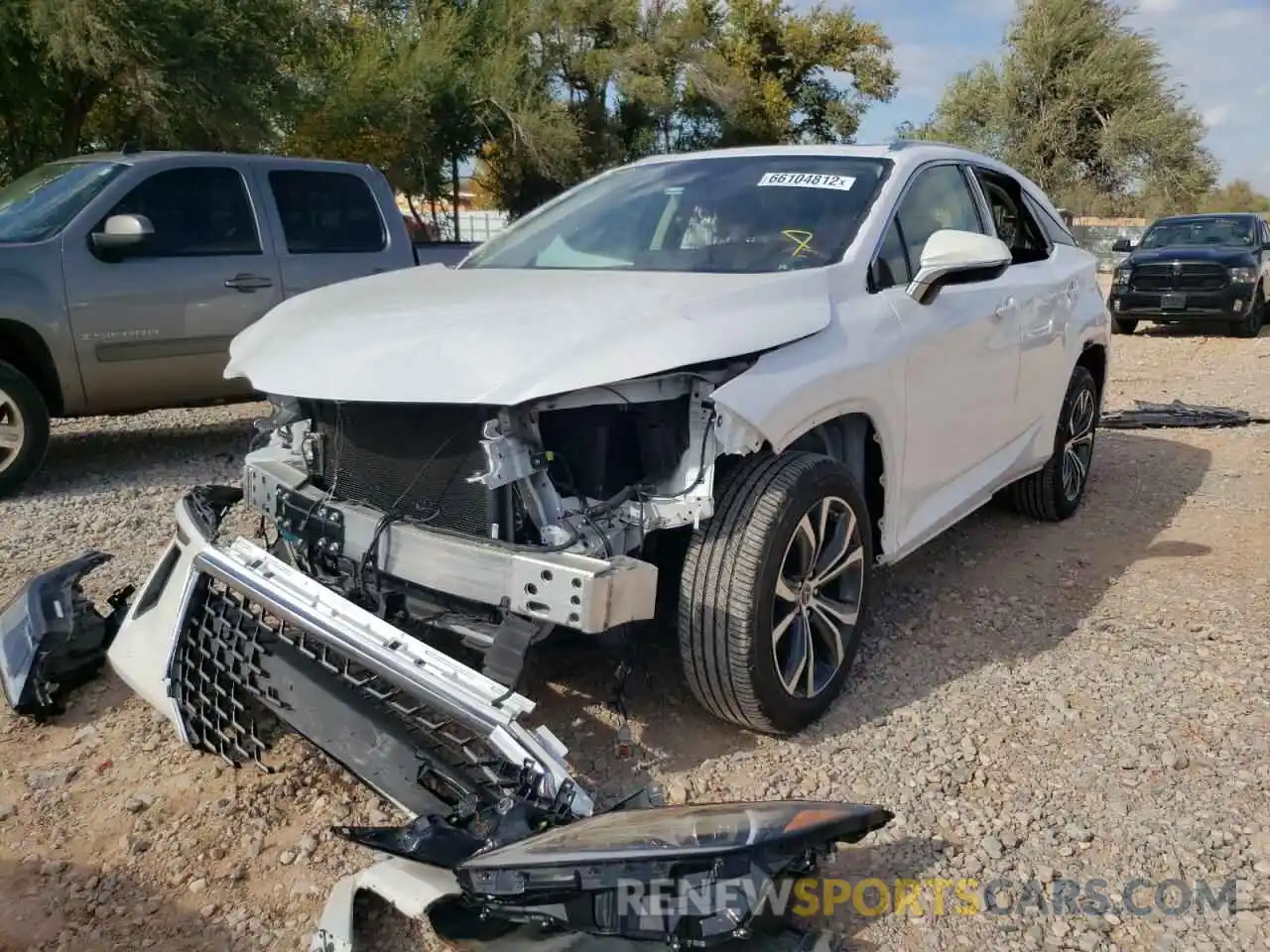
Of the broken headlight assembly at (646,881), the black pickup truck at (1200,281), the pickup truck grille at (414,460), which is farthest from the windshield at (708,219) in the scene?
the black pickup truck at (1200,281)

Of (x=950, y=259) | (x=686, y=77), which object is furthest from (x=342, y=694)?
(x=686, y=77)

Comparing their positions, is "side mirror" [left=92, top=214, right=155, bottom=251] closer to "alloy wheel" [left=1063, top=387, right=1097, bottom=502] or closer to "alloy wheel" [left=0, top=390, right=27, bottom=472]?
"alloy wheel" [left=0, top=390, right=27, bottom=472]

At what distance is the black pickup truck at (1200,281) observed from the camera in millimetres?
14297

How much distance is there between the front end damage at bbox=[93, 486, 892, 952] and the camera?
2.22 m

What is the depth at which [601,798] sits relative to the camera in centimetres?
302

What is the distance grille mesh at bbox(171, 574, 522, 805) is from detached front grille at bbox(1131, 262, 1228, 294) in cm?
1423

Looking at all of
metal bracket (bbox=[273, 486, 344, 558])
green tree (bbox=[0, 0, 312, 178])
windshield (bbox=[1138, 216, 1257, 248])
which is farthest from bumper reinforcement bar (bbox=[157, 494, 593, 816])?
windshield (bbox=[1138, 216, 1257, 248])

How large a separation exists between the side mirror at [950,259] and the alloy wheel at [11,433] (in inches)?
186

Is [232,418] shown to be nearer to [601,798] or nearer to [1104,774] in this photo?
[601,798]

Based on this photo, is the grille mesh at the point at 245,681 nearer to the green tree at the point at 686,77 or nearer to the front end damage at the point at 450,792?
the front end damage at the point at 450,792

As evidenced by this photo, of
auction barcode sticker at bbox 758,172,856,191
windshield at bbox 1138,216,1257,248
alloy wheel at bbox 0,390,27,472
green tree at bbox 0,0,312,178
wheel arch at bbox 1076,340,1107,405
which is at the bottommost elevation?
windshield at bbox 1138,216,1257,248

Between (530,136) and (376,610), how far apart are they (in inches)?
1050

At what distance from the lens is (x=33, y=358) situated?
19.8 feet

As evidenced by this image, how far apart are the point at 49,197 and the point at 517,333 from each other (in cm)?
479
